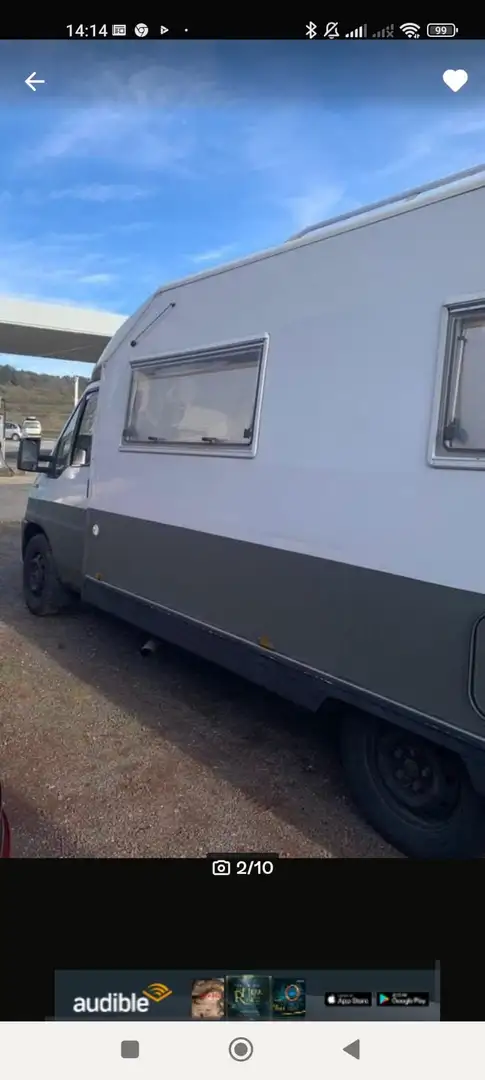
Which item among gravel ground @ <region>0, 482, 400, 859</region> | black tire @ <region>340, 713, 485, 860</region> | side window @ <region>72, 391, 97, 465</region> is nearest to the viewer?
black tire @ <region>340, 713, 485, 860</region>

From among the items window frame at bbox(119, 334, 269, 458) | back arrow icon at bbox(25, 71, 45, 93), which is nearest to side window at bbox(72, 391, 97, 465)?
window frame at bbox(119, 334, 269, 458)

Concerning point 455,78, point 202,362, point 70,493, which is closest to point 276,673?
point 202,362

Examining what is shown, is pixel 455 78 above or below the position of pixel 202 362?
above

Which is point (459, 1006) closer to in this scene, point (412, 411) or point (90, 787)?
point (412, 411)

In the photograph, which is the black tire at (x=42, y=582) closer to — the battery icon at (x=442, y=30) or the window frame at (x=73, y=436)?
the window frame at (x=73, y=436)

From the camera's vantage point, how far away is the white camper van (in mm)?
2242

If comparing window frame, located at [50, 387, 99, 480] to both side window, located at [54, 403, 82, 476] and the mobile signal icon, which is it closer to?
side window, located at [54, 403, 82, 476]

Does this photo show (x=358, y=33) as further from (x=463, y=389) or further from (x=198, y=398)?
(x=198, y=398)

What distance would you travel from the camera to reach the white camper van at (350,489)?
224 cm

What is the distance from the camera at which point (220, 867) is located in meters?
1.47

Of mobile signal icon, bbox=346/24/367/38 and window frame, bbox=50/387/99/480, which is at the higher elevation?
mobile signal icon, bbox=346/24/367/38

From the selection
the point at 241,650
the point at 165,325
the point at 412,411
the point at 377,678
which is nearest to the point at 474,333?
the point at 412,411

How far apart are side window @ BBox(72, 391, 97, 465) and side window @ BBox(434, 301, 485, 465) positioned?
3106mm

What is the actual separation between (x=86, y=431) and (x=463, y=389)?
340 cm
